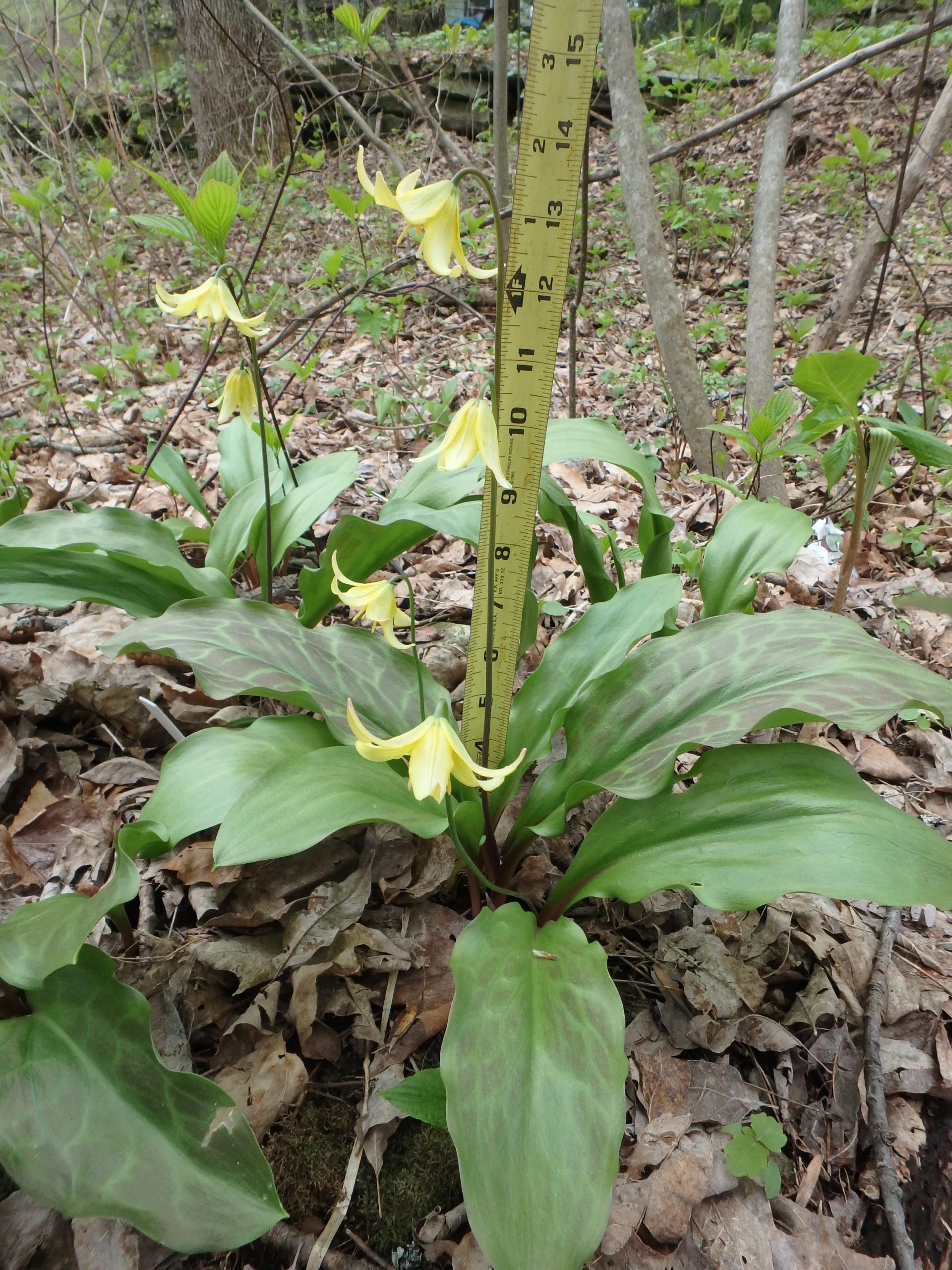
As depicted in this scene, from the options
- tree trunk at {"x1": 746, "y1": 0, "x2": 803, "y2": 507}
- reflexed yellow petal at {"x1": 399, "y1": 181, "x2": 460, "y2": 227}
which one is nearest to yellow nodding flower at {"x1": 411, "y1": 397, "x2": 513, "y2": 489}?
reflexed yellow petal at {"x1": 399, "y1": 181, "x2": 460, "y2": 227}

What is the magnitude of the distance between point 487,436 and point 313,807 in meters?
0.63

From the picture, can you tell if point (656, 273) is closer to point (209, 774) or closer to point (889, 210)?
point (889, 210)

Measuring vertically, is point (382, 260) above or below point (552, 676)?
above

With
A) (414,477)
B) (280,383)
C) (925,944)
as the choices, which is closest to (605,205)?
(280,383)

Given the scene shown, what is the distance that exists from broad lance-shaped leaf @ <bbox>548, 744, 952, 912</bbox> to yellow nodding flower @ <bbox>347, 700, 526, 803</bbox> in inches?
14.7

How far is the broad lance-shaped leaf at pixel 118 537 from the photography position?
185 centimetres

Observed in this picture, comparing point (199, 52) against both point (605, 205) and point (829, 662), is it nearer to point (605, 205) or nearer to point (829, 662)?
point (605, 205)

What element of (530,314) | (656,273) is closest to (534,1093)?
(530,314)

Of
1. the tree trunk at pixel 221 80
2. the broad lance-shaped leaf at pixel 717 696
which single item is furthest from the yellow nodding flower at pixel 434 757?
the tree trunk at pixel 221 80

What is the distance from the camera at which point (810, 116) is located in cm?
726

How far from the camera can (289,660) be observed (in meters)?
1.57

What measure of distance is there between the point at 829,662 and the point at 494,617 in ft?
2.03

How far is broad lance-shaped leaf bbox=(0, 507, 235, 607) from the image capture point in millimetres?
1849

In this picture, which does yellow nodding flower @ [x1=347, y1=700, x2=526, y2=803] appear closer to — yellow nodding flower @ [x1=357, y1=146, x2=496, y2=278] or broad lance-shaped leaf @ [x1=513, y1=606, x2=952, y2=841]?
broad lance-shaped leaf @ [x1=513, y1=606, x2=952, y2=841]
